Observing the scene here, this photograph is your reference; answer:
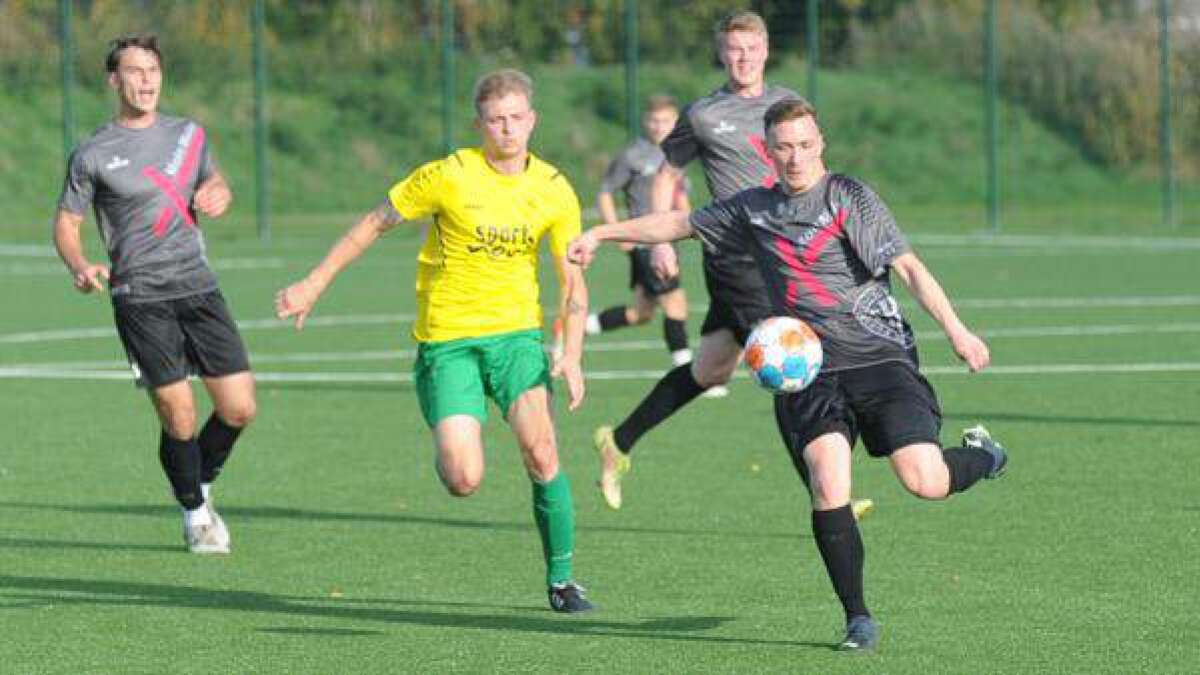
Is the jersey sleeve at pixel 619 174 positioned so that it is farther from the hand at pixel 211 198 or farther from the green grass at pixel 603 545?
the hand at pixel 211 198

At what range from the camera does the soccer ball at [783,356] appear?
8789 millimetres

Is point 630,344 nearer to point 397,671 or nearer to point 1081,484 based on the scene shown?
point 1081,484

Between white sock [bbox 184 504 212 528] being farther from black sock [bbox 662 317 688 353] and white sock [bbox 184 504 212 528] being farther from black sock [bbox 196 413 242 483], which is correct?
black sock [bbox 662 317 688 353]

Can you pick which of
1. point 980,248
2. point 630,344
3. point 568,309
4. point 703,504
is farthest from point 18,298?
point 568,309

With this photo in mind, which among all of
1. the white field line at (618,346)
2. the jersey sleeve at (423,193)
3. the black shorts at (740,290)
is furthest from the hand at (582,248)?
the white field line at (618,346)

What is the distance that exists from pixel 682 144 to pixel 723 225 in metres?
3.52

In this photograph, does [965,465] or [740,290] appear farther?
[740,290]

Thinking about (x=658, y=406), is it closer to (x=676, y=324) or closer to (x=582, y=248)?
(x=582, y=248)

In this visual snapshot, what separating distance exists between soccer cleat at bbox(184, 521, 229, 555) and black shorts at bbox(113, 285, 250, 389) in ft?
2.12

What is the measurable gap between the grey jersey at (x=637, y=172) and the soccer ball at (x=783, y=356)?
10676mm

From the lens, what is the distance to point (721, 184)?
1258 cm

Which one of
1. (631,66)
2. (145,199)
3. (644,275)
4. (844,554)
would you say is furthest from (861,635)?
(631,66)

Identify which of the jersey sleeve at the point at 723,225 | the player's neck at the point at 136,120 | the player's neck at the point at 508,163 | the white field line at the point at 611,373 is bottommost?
the white field line at the point at 611,373

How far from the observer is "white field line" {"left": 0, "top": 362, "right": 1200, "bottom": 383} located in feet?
59.8
